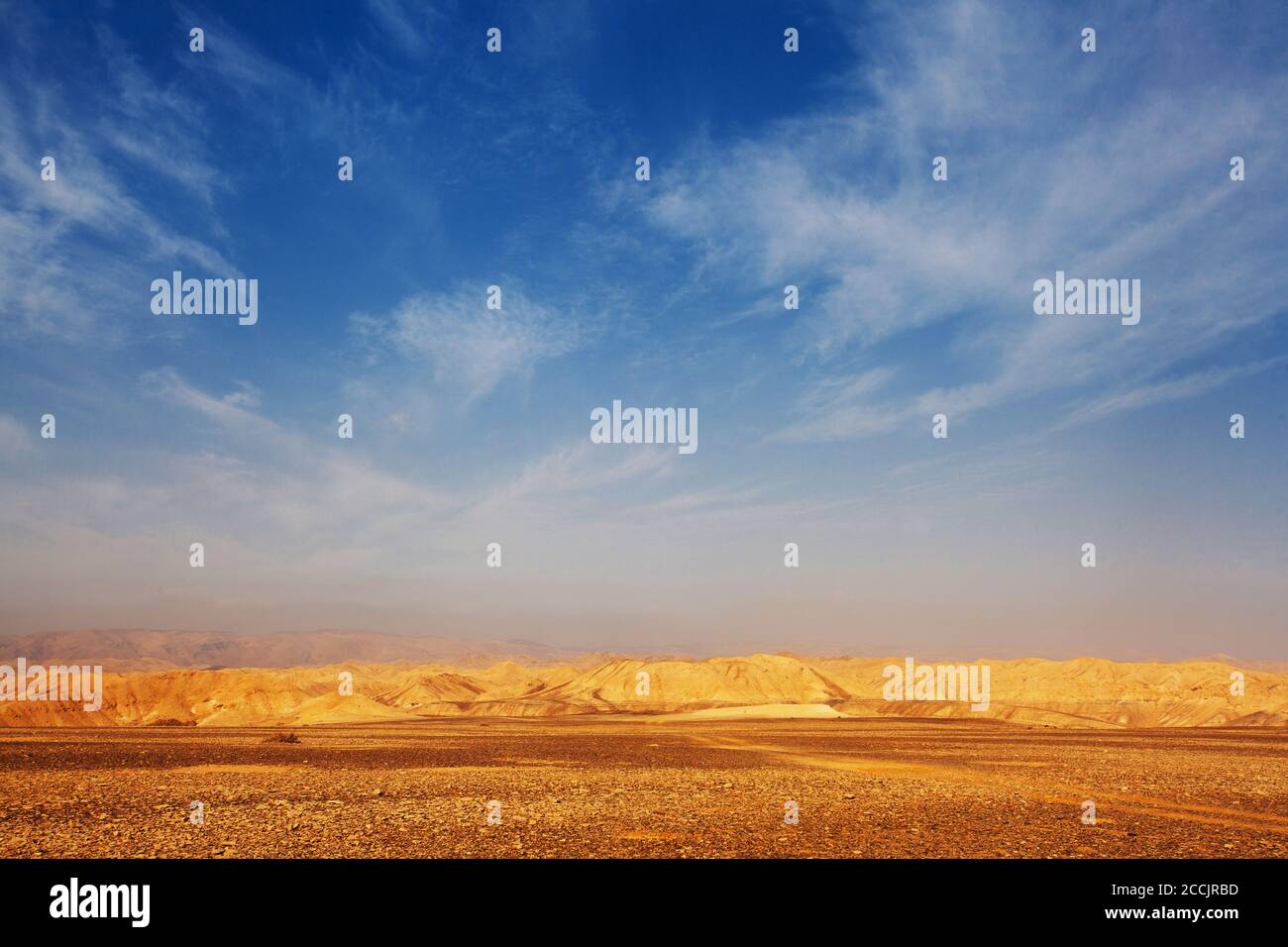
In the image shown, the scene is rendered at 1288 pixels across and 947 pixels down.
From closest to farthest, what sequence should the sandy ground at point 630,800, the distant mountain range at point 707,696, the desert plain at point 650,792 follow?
1. the sandy ground at point 630,800
2. the desert plain at point 650,792
3. the distant mountain range at point 707,696

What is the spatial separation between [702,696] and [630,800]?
268 ft

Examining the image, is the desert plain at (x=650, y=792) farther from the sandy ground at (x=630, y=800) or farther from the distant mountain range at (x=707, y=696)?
the distant mountain range at (x=707, y=696)

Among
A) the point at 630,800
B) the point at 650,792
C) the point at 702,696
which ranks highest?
the point at 630,800

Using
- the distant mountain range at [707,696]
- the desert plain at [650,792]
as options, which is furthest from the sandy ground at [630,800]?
the distant mountain range at [707,696]

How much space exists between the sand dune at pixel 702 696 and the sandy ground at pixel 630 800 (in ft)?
116

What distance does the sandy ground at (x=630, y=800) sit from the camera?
13.5 m

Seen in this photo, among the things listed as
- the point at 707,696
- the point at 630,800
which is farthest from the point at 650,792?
the point at 707,696

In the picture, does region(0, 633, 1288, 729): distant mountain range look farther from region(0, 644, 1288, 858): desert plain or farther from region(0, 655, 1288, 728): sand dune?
region(0, 644, 1288, 858): desert plain

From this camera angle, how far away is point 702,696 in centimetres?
9750

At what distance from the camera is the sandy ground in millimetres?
13484

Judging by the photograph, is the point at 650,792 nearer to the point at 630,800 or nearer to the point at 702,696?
the point at 630,800

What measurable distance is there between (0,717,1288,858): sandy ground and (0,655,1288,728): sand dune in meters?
35.5
